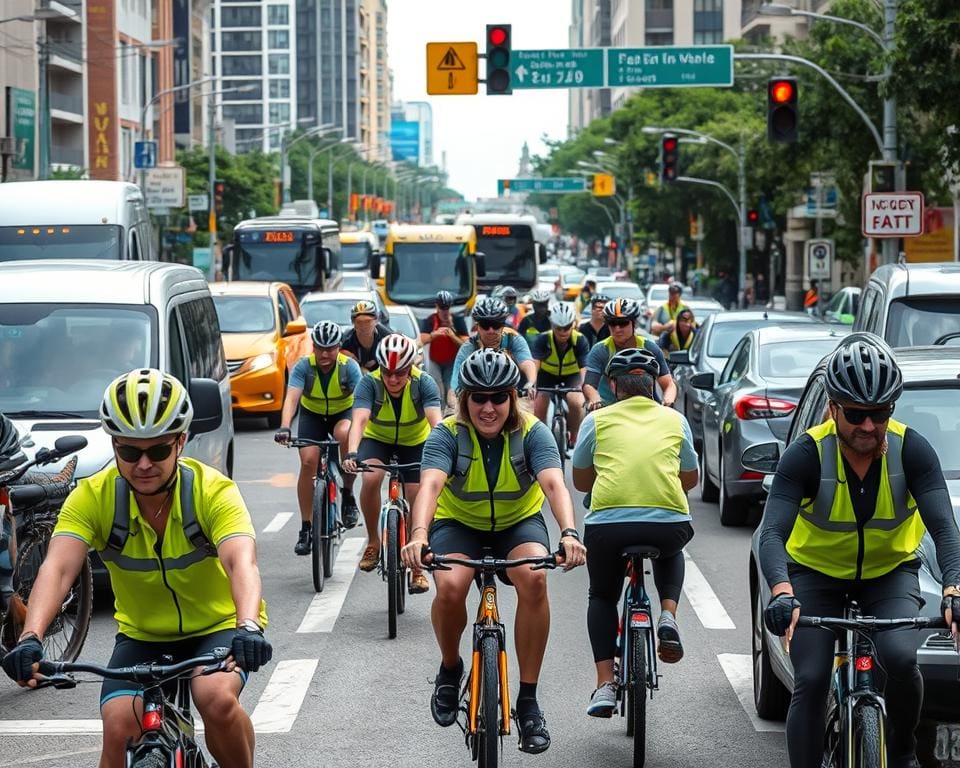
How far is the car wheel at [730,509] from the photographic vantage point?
48.3 feet

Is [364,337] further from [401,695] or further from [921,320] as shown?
[401,695]

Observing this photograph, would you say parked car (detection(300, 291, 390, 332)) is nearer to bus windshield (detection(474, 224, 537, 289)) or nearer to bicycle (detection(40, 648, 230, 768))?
bus windshield (detection(474, 224, 537, 289))

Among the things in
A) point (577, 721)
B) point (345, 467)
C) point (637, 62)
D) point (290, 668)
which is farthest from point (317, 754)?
point (637, 62)

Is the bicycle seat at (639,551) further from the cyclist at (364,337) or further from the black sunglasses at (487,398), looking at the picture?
the cyclist at (364,337)

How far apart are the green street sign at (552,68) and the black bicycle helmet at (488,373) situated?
28330 millimetres

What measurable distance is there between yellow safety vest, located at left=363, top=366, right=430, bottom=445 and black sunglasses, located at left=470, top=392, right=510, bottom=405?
395 cm

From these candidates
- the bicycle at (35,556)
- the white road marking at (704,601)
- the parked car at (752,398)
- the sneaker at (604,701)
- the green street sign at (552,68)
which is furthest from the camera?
the green street sign at (552,68)

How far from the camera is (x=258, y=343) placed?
24.4m

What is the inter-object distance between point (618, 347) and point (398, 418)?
277 cm

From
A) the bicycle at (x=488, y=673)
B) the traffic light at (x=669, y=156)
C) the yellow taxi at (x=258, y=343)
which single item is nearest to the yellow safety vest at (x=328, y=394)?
the bicycle at (x=488, y=673)

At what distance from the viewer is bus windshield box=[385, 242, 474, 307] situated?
121ft

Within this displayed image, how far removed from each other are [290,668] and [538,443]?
269cm

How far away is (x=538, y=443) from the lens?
7.33 meters

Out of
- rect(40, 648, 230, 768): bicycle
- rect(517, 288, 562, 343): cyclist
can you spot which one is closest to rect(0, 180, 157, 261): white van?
rect(517, 288, 562, 343): cyclist
